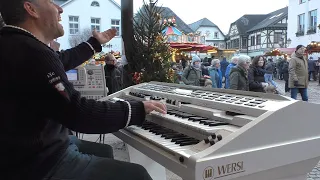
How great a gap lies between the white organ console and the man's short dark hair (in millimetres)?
910

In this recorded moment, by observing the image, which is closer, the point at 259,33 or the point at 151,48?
the point at 151,48

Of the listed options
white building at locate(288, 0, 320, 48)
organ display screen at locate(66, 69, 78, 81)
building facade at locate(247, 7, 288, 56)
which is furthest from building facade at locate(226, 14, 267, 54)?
organ display screen at locate(66, 69, 78, 81)

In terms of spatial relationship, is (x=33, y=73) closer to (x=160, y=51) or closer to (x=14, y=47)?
(x=14, y=47)

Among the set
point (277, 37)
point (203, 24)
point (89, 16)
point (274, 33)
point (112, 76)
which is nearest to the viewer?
point (112, 76)

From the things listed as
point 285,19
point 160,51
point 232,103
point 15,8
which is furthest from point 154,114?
point 285,19

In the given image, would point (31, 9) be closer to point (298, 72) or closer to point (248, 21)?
point (298, 72)

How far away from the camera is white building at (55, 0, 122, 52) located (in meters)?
38.3

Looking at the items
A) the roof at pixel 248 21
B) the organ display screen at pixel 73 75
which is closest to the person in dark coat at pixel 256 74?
the organ display screen at pixel 73 75

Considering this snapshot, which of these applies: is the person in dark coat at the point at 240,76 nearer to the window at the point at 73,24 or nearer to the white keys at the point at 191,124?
the white keys at the point at 191,124

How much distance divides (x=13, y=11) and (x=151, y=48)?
12.3 ft

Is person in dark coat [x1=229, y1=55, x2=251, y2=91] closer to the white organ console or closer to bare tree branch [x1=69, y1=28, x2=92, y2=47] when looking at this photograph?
the white organ console

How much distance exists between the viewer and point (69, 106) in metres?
1.58

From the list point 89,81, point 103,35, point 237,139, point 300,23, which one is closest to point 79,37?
point 300,23

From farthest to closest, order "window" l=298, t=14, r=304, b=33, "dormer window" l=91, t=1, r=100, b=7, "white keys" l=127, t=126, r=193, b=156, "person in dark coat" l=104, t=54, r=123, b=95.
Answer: "dormer window" l=91, t=1, r=100, b=7
"window" l=298, t=14, r=304, b=33
"person in dark coat" l=104, t=54, r=123, b=95
"white keys" l=127, t=126, r=193, b=156
